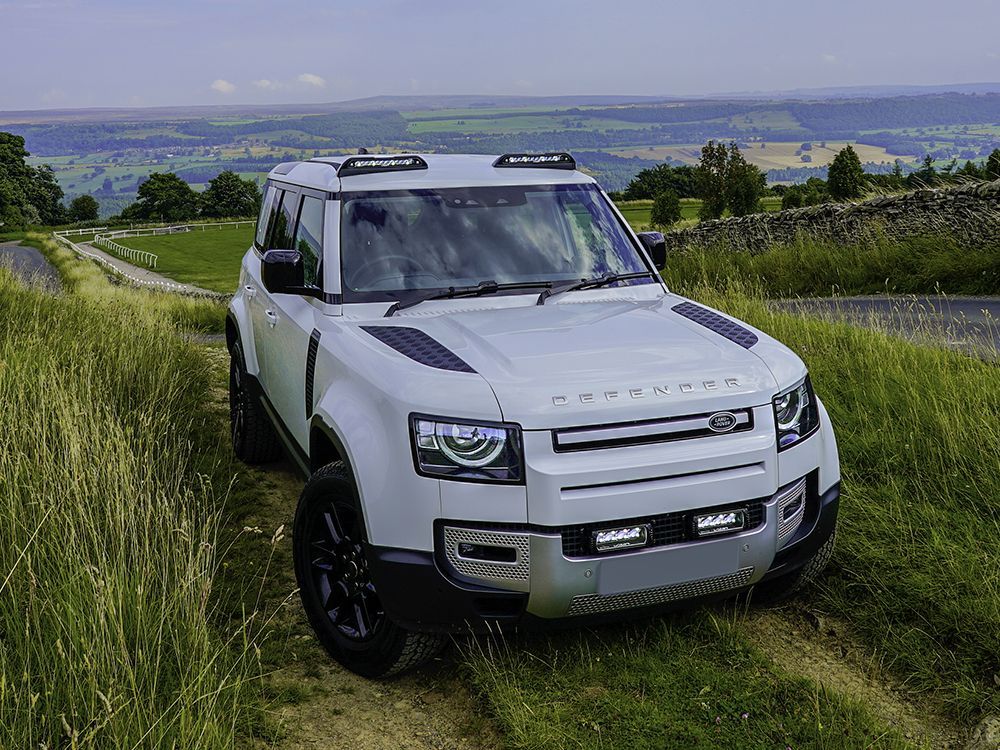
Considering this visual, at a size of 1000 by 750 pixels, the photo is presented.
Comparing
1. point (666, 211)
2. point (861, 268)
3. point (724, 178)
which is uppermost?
point (861, 268)

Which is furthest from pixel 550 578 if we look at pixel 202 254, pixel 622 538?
pixel 202 254

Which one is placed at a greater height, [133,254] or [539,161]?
[539,161]

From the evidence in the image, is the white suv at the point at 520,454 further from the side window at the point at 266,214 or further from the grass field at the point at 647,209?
the grass field at the point at 647,209

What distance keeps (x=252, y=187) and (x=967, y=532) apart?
148 metres

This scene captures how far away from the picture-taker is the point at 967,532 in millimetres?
4449

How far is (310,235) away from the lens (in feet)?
16.6

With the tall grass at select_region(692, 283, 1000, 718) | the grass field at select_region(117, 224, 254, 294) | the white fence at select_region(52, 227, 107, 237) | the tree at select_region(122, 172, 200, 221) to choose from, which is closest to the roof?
the tall grass at select_region(692, 283, 1000, 718)

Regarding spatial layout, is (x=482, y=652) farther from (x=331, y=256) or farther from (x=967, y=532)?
(x=967, y=532)

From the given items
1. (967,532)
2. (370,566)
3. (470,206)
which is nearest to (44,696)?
(370,566)

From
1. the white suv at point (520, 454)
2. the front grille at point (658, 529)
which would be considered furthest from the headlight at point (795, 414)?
the front grille at point (658, 529)

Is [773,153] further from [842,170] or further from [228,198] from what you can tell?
[228,198]

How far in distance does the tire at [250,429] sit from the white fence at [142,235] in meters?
71.1

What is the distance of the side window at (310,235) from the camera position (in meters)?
4.79

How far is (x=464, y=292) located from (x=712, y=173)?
97084 mm
